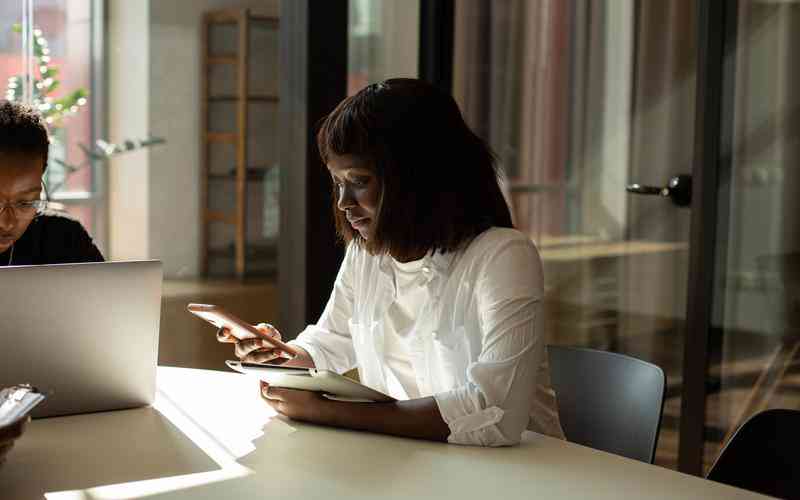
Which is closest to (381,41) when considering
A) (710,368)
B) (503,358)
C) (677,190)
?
(677,190)

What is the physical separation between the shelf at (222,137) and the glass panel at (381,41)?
0.44m

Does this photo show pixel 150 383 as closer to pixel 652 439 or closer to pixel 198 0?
pixel 652 439

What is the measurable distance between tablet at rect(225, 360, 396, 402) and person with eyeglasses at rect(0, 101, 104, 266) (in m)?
0.70

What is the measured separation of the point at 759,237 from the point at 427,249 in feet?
4.03

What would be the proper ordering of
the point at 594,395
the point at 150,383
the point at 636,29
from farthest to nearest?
the point at 636,29 → the point at 594,395 → the point at 150,383

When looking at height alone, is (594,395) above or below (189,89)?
below

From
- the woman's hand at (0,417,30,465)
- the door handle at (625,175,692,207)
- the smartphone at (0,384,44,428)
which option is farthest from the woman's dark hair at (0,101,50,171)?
the door handle at (625,175,692,207)

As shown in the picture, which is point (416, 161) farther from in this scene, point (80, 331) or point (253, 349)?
point (80, 331)

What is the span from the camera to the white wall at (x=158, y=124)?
124 inches

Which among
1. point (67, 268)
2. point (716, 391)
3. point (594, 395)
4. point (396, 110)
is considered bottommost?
point (716, 391)

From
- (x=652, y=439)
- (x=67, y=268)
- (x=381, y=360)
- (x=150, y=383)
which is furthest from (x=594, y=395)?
(x=67, y=268)

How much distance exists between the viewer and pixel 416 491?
135cm

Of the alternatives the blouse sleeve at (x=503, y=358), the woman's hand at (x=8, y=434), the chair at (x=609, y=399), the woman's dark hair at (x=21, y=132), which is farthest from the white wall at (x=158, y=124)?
the woman's hand at (x=8, y=434)

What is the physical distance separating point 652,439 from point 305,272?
66.6 inches
